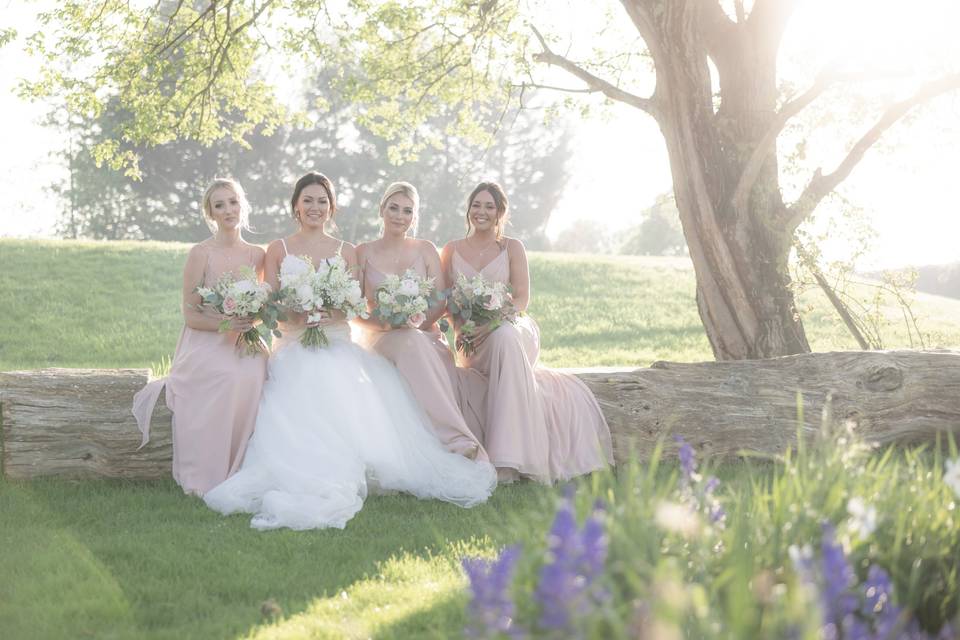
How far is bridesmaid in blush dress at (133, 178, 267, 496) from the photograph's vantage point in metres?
7.30

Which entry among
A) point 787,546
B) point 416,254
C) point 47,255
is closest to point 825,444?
point 787,546

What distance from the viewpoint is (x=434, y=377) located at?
25.5 feet

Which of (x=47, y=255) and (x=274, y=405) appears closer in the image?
(x=274, y=405)

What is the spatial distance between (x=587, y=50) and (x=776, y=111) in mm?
4193

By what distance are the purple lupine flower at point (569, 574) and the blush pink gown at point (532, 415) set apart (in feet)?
16.2

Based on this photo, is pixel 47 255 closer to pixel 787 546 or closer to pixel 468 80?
pixel 468 80

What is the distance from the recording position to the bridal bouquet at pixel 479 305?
8.02m

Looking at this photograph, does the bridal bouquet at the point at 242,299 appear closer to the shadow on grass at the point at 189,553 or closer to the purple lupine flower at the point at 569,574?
the shadow on grass at the point at 189,553

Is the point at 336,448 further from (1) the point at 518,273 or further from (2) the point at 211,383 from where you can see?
(1) the point at 518,273

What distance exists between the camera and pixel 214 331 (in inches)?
311

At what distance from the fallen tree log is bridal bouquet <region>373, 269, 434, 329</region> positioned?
1.68 m

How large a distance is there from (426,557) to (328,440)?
1626 millimetres

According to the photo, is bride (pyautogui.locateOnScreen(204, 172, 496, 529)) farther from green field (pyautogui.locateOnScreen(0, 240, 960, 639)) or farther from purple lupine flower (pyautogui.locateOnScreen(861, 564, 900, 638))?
purple lupine flower (pyautogui.locateOnScreen(861, 564, 900, 638))

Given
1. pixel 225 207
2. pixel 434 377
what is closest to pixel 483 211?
pixel 434 377
